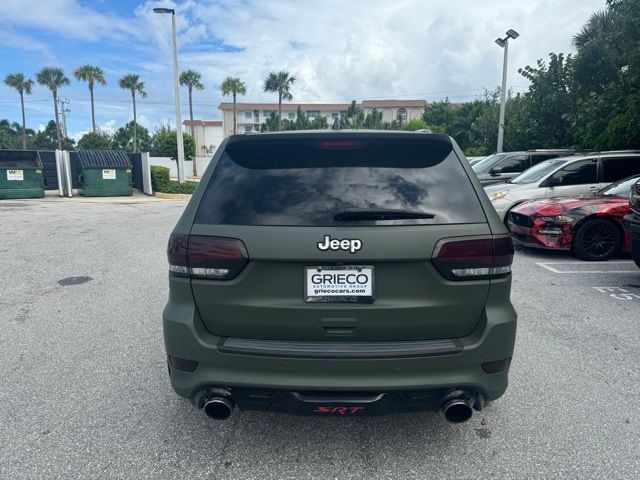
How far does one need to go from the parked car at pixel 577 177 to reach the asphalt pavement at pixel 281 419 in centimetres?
414

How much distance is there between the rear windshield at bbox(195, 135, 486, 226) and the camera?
86.9 inches

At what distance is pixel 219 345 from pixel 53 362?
89.3 inches

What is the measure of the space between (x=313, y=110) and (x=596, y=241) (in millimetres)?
88751

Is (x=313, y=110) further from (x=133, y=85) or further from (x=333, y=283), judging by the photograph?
(x=333, y=283)

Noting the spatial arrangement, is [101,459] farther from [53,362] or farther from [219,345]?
[53,362]

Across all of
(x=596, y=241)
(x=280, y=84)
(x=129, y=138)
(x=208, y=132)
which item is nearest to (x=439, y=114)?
(x=280, y=84)

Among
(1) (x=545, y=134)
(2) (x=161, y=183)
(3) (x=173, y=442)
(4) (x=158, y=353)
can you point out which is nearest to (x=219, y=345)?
(3) (x=173, y=442)

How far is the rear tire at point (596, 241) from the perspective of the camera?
7.13 meters

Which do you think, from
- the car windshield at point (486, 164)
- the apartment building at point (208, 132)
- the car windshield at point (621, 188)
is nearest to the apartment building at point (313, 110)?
the apartment building at point (208, 132)

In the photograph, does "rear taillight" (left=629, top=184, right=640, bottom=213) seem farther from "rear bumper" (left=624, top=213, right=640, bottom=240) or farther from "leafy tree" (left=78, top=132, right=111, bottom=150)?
"leafy tree" (left=78, top=132, right=111, bottom=150)

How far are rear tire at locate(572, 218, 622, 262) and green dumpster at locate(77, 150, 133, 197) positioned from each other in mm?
18238

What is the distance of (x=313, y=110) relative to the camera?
300ft

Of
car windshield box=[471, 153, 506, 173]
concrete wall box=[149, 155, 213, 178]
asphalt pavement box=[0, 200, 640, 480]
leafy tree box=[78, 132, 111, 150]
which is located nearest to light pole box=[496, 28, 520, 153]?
car windshield box=[471, 153, 506, 173]

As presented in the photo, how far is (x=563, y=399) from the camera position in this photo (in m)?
3.05
